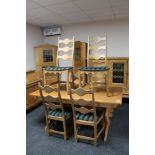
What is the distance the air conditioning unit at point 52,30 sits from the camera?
4.79 metres

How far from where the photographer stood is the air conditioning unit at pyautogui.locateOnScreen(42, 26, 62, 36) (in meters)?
4.79

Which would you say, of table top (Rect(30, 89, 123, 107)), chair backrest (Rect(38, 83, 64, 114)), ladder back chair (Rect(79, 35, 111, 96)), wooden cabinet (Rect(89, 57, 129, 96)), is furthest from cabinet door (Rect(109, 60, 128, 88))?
chair backrest (Rect(38, 83, 64, 114))

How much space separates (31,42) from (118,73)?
2697 mm

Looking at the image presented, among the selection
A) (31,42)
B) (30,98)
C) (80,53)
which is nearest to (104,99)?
(30,98)

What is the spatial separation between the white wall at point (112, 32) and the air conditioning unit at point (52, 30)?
0.38 m

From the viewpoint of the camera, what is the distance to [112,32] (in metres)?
4.41

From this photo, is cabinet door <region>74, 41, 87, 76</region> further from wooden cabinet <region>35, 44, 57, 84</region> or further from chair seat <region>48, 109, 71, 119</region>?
chair seat <region>48, 109, 71, 119</region>

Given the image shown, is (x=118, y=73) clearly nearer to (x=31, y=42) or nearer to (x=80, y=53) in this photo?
(x=80, y=53)

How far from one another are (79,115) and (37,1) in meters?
2.00

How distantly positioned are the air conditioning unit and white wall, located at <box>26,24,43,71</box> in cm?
20

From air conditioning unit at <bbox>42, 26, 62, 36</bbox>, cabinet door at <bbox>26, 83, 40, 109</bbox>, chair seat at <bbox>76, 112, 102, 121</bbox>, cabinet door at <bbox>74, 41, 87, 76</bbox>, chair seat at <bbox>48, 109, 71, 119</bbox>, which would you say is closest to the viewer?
chair seat at <bbox>76, 112, 102, 121</bbox>
